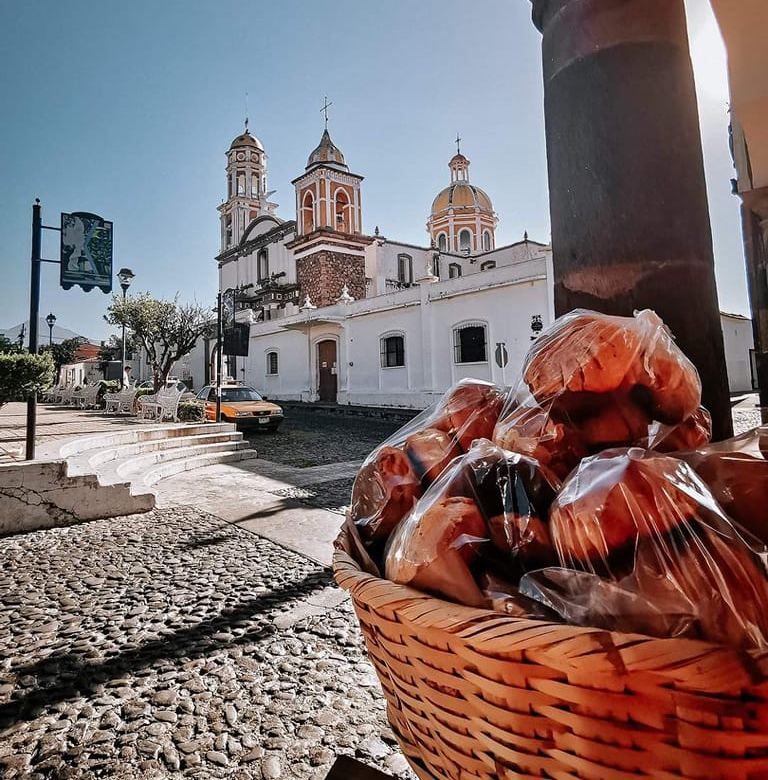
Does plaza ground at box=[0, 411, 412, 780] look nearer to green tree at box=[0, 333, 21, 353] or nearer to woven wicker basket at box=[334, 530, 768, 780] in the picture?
woven wicker basket at box=[334, 530, 768, 780]

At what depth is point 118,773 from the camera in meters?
1.69

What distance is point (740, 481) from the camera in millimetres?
685

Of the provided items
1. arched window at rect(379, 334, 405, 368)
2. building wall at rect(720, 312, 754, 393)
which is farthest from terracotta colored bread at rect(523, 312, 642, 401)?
building wall at rect(720, 312, 754, 393)

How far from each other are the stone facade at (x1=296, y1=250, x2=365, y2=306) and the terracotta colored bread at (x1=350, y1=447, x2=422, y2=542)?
87.1 ft

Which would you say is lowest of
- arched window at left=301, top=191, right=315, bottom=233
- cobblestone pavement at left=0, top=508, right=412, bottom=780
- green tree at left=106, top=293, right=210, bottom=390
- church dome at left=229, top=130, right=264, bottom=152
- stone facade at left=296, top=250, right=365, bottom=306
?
cobblestone pavement at left=0, top=508, right=412, bottom=780

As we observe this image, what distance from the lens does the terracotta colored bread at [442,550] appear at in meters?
0.68

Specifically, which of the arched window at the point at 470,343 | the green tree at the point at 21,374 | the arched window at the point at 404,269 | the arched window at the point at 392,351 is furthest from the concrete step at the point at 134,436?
the arched window at the point at 404,269

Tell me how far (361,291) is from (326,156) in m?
8.59

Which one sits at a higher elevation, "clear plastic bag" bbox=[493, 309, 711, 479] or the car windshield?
the car windshield

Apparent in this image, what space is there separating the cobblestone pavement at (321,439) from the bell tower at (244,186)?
2522 centimetres

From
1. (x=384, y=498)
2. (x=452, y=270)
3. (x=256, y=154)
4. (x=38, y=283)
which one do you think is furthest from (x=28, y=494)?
(x=256, y=154)

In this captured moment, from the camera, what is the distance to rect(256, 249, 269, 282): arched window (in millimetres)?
33500


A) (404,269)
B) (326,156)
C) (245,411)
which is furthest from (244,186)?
(245,411)

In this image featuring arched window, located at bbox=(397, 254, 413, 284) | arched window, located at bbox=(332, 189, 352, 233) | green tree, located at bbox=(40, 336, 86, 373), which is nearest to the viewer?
arched window, located at bbox=(332, 189, 352, 233)
